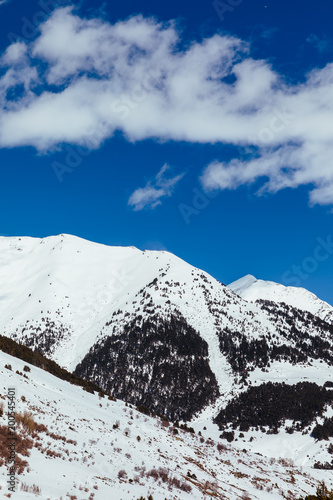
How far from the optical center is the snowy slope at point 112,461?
51.5 feet

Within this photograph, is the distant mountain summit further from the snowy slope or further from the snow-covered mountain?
the snowy slope

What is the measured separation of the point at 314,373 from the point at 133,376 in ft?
160

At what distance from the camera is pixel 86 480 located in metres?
16.2

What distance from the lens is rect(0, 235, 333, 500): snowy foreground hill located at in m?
29.4

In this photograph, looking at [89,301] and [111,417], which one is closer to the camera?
[111,417]

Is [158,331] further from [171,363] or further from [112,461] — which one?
[112,461]

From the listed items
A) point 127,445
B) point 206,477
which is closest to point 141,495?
point 127,445

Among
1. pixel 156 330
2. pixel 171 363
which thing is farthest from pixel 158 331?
pixel 171 363

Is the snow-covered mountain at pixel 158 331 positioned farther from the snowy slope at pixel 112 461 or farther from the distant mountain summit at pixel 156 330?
the snowy slope at pixel 112 461

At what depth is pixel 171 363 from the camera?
101 meters

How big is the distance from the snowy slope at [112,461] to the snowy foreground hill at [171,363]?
0.23 m

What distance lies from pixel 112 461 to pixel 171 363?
8234 centimetres

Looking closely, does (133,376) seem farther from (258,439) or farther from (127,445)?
(127,445)

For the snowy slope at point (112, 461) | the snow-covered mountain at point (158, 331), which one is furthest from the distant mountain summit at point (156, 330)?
the snowy slope at point (112, 461)
